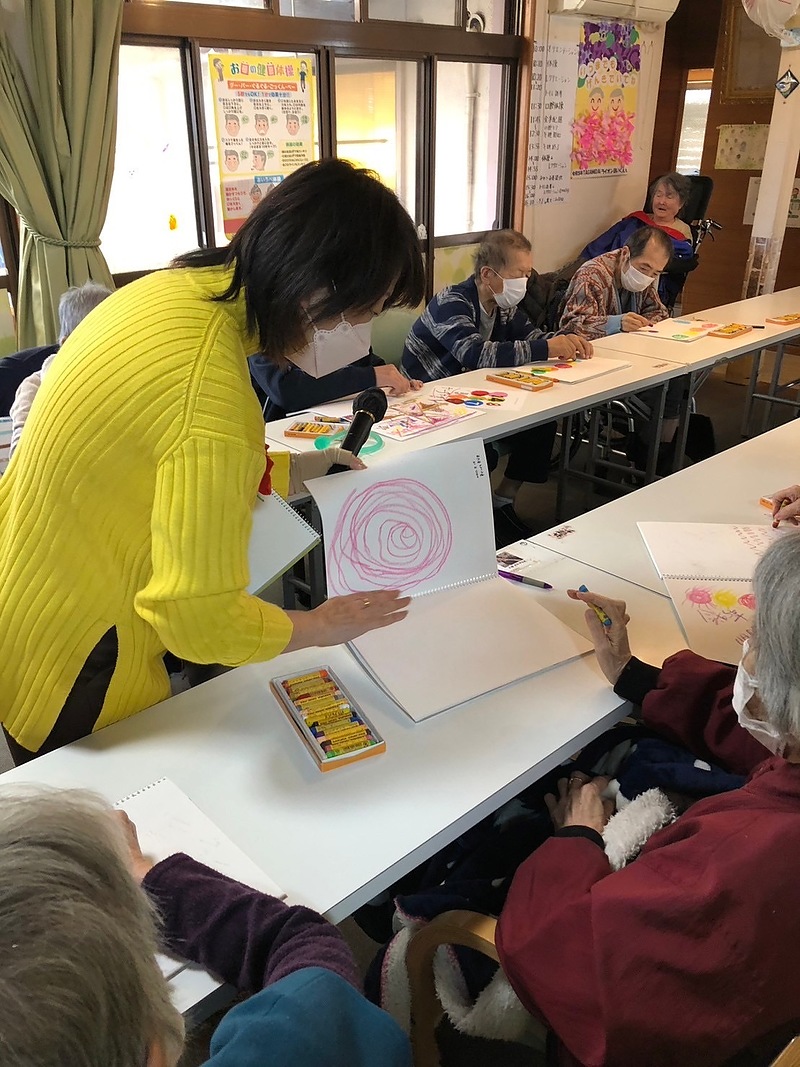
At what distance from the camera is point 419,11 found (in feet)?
13.5

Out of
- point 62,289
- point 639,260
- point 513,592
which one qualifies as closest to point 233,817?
point 513,592

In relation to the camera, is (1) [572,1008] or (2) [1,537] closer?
(1) [572,1008]

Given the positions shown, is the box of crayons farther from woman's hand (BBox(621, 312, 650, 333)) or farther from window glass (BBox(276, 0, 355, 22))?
window glass (BBox(276, 0, 355, 22))

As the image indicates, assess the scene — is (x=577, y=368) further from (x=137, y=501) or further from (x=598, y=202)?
(x=598, y=202)

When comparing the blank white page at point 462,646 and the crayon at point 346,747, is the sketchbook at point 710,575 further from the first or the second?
the crayon at point 346,747

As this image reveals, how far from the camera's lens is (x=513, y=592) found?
1.52 metres

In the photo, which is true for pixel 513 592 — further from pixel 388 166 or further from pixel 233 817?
pixel 388 166

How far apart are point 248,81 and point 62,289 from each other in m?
1.35

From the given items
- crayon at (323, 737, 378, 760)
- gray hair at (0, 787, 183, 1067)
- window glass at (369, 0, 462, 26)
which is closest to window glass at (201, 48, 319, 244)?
window glass at (369, 0, 462, 26)

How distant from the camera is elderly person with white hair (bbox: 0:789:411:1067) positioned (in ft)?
1.52

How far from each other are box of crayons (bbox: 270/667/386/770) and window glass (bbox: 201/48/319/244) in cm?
290

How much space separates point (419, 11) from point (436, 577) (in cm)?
380

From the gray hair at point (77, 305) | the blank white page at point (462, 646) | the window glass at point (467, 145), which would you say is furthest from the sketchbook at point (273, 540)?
the window glass at point (467, 145)

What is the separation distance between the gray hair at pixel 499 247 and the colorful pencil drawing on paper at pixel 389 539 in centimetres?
189
